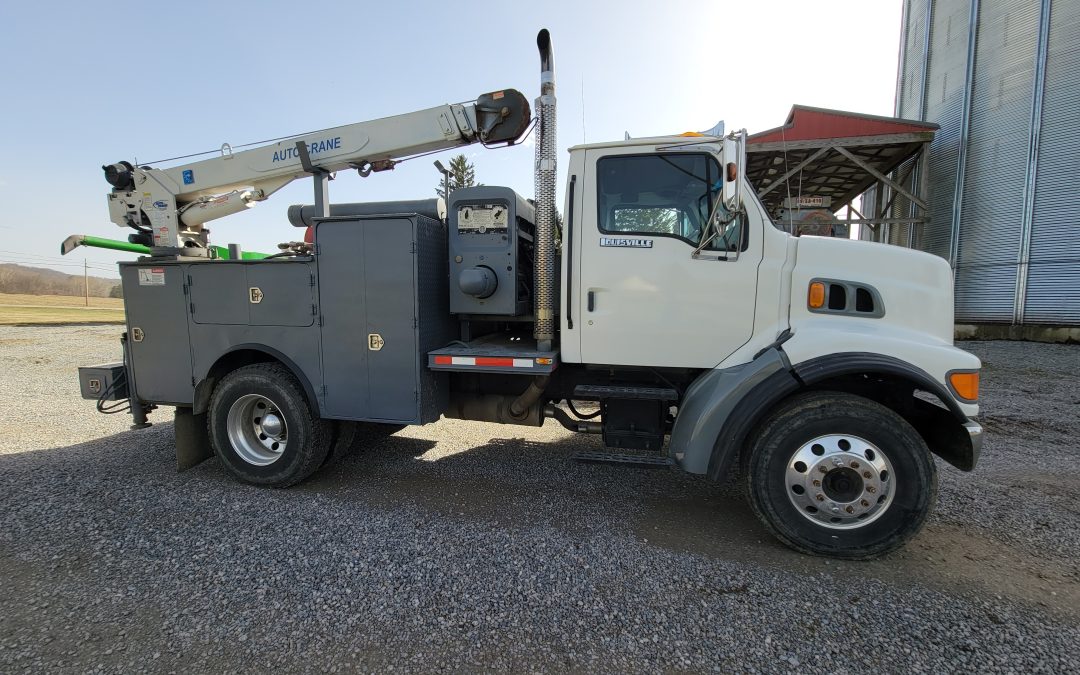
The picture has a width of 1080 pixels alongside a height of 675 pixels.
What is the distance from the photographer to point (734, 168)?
9.98ft

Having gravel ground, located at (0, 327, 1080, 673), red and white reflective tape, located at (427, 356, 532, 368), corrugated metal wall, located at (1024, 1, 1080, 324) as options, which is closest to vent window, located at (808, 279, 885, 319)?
gravel ground, located at (0, 327, 1080, 673)

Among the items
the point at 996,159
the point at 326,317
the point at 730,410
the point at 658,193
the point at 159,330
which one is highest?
the point at 996,159

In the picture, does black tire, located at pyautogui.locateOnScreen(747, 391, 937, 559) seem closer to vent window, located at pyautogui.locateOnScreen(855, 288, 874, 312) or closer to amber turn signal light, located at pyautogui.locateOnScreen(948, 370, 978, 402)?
amber turn signal light, located at pyautogui.locateOnScreen(948, 370, 978, 402)

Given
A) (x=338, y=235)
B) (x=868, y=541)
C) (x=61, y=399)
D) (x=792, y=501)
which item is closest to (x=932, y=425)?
(x=868, y=541)

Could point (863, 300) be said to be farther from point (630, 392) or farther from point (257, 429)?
point (257, 429)

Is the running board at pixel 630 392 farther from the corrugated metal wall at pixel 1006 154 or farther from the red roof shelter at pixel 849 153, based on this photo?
the corrugated metal wall at pixel 1006 154

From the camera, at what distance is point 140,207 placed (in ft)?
16.3

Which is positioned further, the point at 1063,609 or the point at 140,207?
the point at 140,207

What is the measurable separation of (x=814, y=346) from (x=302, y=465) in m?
4.02

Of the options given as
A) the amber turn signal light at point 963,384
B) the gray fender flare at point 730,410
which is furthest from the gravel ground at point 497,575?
the amber turn signal light at point 963,384

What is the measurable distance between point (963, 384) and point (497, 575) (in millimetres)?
3118

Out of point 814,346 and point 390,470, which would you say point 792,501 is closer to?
point 814,346

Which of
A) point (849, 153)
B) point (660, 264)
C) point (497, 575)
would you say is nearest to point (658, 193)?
point (660, 264)

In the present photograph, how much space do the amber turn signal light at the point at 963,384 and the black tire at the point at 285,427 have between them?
15.1ft
